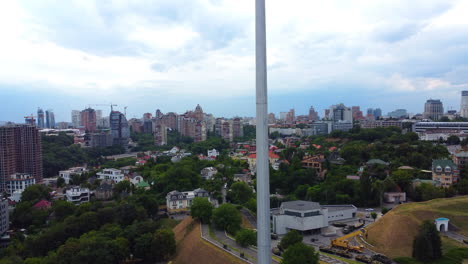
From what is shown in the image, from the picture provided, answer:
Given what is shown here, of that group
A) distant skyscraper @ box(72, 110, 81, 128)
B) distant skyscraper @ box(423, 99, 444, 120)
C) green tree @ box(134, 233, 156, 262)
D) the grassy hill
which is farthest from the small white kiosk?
distant skyscraper @ box(72, 110, 81, 128)

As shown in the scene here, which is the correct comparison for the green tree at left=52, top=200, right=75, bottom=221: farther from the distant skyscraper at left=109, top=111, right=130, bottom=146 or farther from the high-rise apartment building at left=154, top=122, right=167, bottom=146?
the high-rise apartment building at left=154, top=122, right=167, bottom=146

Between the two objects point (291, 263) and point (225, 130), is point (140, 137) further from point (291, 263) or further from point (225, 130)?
point (291, 263)

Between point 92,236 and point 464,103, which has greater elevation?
point 464,103

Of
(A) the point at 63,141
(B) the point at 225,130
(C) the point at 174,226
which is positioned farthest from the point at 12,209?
(B) the point at 225,130

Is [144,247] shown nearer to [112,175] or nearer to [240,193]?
[240,193]

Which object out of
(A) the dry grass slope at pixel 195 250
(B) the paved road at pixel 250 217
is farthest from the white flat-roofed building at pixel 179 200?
(A) the dry grass slope at pixel 195 250

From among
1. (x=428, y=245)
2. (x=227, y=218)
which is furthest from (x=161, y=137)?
(x=428, y=245)
